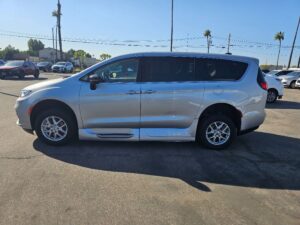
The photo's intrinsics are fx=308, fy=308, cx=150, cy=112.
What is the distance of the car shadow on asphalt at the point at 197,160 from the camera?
4691mm

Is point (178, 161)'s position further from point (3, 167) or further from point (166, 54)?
point (3, 167)

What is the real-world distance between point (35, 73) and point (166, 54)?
78.4ft

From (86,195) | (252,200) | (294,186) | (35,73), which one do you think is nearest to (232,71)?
(294,186)

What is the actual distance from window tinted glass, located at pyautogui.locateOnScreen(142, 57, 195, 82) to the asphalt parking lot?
1389mm

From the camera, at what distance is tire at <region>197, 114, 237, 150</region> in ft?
19.8

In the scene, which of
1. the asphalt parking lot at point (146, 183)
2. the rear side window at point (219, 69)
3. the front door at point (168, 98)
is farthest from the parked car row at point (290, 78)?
the front door at point (168, 98)

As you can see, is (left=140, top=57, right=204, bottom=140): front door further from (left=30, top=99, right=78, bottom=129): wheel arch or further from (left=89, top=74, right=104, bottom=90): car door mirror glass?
(left=30, top=99, right=78, bottom=129): wheel arch

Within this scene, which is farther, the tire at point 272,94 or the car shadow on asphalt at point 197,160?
the tire at point 272,94

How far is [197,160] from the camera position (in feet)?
18.0

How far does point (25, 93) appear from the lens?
6074 mm

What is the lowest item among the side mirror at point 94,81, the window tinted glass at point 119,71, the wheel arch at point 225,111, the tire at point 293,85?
the tire at point 293,85

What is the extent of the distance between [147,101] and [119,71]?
80 centimetres

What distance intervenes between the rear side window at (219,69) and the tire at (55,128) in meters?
2.65

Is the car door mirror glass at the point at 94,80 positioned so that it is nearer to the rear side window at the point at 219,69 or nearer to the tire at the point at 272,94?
the rear side window at the point at 219,69
